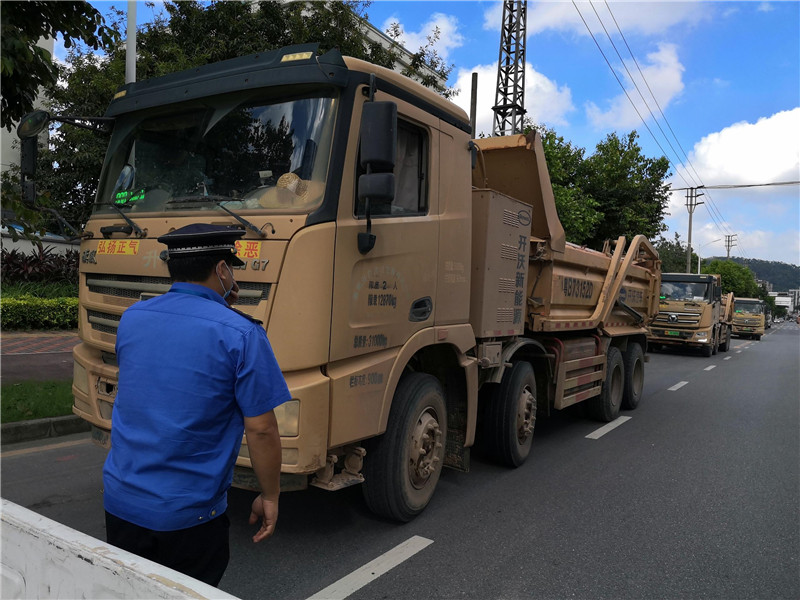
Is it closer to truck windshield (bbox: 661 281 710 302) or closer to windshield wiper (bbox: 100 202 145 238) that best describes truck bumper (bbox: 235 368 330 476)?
windshield wiper (bbox: 100 202 145 238)

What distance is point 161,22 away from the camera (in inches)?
496

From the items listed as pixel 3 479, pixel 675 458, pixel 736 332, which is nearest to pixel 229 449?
pixel 3 479

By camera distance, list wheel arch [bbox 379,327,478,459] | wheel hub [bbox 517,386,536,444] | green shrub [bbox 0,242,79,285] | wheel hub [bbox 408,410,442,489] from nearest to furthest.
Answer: wheel hub [bbox 408,410,442,489] → wheel arch [bbox 379,327,478,459] → wheel hub [bbox 517,386,536,444] → green shrub [bbox 0,242,79,285]

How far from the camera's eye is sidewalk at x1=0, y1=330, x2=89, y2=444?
224 inches

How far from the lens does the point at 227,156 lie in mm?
3553

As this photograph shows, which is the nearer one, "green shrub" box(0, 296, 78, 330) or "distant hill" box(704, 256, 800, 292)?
"green shrub" box(0, 296, 78, 330)

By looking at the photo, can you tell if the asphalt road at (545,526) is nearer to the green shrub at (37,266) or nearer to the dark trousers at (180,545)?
the dark trousers at (180,545)

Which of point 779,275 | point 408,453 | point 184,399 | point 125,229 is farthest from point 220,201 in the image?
point 779,275

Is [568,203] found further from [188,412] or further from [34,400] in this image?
[188,412]

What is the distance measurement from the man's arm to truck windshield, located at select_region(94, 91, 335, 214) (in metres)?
1.49

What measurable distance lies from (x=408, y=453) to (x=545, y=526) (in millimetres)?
1179

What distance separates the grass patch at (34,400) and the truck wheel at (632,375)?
710 centimetres

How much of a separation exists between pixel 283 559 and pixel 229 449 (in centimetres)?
177

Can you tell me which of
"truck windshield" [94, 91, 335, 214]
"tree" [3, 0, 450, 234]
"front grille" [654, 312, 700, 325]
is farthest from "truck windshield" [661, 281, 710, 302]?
"truck windshield" [94, 91, 335, 214]
